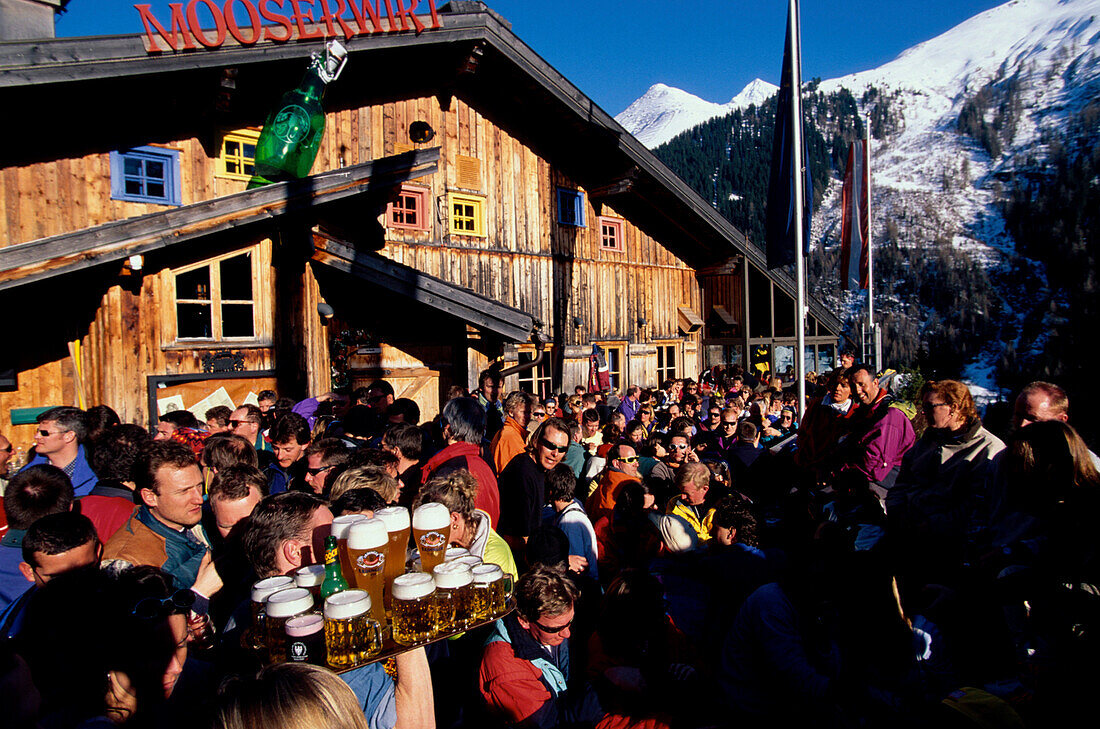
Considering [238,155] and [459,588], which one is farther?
[238,155]

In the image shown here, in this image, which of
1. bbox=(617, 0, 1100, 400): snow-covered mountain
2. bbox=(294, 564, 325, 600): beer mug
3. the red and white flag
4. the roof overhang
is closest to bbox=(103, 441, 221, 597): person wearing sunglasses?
bbox=(294, 564, 325, 600): beer mug

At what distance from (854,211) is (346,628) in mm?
17383

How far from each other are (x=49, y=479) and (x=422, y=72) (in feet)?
37.5

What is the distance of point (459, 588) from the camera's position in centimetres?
209

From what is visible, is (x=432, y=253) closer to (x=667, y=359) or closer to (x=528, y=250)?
(x=528, y=250)

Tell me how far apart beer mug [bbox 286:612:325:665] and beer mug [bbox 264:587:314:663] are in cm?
3

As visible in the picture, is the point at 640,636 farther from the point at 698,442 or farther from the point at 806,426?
the point at 698,442

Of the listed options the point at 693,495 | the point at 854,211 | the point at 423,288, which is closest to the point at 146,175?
the point at 423,288

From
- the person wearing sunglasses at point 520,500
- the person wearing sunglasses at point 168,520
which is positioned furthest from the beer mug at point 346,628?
the person wearing sunglasses at point 520,500

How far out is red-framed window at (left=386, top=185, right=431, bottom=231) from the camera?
12.3 metres

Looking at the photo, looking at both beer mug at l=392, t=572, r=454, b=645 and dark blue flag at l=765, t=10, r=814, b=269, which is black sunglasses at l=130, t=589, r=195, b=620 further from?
dark blue flag at l=765, t=10, r=814, b=269

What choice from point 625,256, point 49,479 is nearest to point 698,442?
point 49,479

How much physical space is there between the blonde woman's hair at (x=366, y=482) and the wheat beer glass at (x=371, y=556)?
65.5 inches

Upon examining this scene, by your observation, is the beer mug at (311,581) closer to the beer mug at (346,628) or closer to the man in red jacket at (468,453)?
the beer mug at (346,628)
